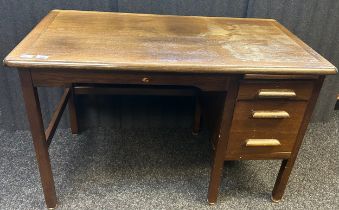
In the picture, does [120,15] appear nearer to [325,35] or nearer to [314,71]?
[314,71]

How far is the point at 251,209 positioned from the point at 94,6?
1183mm

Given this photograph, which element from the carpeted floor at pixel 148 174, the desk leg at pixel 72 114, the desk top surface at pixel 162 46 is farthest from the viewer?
the desk leg at pixel 72 114

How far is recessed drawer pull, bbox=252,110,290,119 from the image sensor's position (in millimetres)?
1137

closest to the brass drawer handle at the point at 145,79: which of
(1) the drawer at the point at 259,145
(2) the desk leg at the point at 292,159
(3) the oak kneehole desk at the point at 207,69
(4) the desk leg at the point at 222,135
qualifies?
(3) the oak kneehole desk at the point at 207,69

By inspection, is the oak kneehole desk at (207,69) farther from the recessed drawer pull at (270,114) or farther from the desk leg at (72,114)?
the desk leg at (72,114)

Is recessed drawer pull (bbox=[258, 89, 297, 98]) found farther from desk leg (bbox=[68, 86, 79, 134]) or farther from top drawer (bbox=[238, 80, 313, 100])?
desk leg (bbox=[68, 86, 79, 134])

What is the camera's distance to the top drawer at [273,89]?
1.08 m

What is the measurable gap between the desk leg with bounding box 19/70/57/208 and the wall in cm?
57

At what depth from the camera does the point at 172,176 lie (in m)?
1.52

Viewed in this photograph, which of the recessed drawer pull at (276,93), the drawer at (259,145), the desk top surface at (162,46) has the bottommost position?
the drawer at (259,145)

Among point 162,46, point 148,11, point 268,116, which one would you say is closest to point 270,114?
point 268,116

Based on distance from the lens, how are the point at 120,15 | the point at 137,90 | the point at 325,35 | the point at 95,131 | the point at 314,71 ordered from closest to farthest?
1. the point at 314,71
2. the point at 120,15
3. the point at 137,90
4. the point at 325,35
5. the point at 95,131

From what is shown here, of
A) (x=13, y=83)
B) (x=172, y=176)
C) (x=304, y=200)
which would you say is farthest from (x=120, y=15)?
(x=304, y=200)

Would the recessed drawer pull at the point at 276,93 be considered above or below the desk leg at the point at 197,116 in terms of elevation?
A: above
